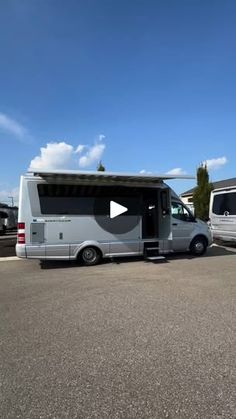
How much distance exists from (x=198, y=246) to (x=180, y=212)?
1413mm

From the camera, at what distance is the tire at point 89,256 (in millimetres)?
12438

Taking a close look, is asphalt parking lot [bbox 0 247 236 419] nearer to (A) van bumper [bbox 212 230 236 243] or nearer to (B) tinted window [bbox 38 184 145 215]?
(B) tinted window [bbox 38 184 145 215]

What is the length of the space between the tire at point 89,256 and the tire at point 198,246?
3.74 metres

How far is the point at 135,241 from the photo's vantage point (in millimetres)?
12945

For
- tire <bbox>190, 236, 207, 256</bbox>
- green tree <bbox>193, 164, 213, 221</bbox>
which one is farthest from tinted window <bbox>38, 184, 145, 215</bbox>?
green tree <bbox>193, 164, 213, 221</bbox>

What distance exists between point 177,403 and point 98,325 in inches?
99.7

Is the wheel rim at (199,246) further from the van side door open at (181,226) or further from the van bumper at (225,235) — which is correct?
the van bumper at (225,235)

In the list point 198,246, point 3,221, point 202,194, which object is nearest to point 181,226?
point 198,246

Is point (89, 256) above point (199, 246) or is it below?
below

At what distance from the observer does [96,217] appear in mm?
12516

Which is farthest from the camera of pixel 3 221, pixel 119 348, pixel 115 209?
pixel 3 221

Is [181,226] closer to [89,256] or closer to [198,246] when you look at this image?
[198,246]

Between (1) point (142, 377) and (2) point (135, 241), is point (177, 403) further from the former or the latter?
(2) point (135, 241)

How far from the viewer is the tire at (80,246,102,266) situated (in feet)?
40.8
